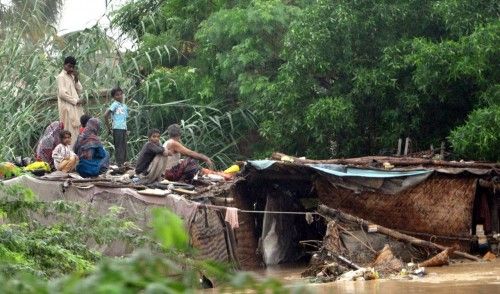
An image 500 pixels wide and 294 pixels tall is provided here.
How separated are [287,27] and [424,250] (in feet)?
23.0

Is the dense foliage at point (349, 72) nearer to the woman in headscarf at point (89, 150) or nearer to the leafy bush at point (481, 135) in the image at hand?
the leafy bush at point (481, 135)

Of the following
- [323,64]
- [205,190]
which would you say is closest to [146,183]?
[205,190]

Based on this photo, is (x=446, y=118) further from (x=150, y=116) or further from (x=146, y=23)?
(x=146, y=23)

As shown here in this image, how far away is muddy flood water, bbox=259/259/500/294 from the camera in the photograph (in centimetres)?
1095

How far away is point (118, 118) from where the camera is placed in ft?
54.6

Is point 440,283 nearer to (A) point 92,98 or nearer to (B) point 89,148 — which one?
(B) point 89,148

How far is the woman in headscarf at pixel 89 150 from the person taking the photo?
14531mm

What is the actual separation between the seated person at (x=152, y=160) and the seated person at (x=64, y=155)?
835 millimetres

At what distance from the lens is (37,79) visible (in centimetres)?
1933

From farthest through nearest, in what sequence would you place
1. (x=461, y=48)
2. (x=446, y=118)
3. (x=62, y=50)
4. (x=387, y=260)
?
(x=62, y=50) → (x=446, y=118) → (x=461, y=48) → (x=387, y=260)

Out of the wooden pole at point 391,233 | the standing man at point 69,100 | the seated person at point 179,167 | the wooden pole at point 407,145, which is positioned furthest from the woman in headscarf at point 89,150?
the wooden pole at point 407,145

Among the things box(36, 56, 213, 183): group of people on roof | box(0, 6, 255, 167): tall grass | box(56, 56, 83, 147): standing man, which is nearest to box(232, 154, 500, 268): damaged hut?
box(36, 56, 213, 183): group of people on roof

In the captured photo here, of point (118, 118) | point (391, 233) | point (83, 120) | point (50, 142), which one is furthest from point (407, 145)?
point (50, 142)

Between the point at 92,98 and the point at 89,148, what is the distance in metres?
5.74
